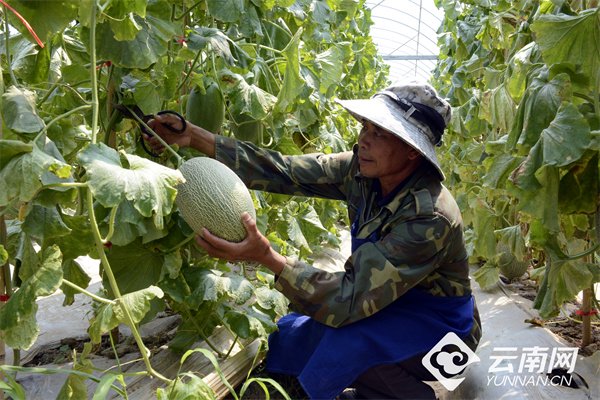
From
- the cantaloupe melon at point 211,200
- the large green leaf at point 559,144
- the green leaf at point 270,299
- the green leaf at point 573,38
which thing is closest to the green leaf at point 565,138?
the large green leaf at point 559,144

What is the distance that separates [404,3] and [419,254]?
17025 millimetres

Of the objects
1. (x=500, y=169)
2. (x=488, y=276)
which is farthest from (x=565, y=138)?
(x=488, y=276)

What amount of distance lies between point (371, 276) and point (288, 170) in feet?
2.23

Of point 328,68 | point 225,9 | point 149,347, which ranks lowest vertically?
point 149,347

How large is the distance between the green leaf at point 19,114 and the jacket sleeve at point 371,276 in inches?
39.2

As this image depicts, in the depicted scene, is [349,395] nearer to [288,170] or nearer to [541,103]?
[288,170]

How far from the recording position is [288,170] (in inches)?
104

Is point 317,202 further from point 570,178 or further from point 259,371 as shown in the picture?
point 570,178

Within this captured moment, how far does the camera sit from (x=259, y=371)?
8.71ft

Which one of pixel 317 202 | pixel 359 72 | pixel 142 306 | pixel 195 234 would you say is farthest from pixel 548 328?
pixel 359 72

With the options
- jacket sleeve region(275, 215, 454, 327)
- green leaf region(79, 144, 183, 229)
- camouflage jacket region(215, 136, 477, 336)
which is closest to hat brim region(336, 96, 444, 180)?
camouflage jacket region(215, 136, 477, 336)

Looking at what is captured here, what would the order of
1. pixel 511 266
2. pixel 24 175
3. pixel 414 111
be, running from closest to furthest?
pixel 24 175, pixel 414 111, pixel 511 266

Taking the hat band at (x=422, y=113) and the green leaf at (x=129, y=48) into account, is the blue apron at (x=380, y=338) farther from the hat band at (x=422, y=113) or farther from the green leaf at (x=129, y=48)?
the green leaf at (x=129, y=48)

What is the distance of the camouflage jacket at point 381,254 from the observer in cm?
216
